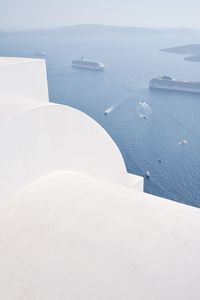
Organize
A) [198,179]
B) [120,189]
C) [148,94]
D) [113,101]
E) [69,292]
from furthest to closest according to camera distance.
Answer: [148,94], [113,101], [198,179], [120,189], [69,292]

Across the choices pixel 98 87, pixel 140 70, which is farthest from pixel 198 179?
pixel 140 70

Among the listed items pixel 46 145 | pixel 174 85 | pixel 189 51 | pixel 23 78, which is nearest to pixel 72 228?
pixel 46 145

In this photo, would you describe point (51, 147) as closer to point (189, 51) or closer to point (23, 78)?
point (23, 78)

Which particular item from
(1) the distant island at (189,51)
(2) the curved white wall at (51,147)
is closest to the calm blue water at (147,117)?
(1) the distant island at (189,51)

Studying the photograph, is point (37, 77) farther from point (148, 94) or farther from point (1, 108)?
point (148, 94)

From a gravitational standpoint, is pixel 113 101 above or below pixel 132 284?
below

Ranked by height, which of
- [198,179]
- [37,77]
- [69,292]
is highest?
[37,77]

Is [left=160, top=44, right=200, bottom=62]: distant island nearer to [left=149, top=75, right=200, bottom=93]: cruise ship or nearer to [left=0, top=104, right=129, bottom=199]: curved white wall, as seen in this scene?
[left=149, top=75, right=200, bottom=93]: cruise ship

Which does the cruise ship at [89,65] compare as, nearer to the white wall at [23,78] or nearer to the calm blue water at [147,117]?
the calm blue water at [147,117]
